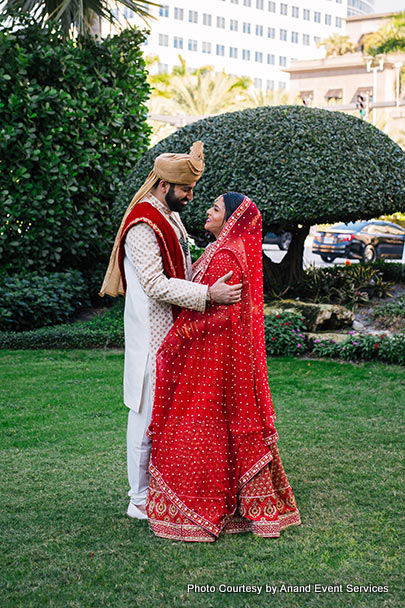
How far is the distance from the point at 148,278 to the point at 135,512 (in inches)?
51.6

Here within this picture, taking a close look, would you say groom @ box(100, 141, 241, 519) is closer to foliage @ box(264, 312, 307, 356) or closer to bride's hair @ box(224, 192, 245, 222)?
bride's hair @ box(224, 192, 245, 222)

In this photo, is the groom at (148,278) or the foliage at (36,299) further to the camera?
the foliage at (36,299)

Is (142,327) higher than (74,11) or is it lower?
lower

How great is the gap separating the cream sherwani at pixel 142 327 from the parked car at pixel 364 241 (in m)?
17.0

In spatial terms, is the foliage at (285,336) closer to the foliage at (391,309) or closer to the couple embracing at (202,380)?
the foliage at (391,309)

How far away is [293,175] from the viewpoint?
8680 mm

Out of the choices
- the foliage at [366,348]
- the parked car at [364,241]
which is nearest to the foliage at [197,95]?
the parked car at [364,241]

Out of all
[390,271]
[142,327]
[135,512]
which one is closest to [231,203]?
[142,327]

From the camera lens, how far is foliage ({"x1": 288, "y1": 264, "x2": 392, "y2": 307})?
972 centimetres

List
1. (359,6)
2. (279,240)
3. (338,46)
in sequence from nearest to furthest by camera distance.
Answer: (279,240), (338,46), (359,6)

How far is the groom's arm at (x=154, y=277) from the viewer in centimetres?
361

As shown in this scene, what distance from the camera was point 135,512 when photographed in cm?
394

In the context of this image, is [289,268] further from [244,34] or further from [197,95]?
[244,34]

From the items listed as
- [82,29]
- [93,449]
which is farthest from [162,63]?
[93,449]
